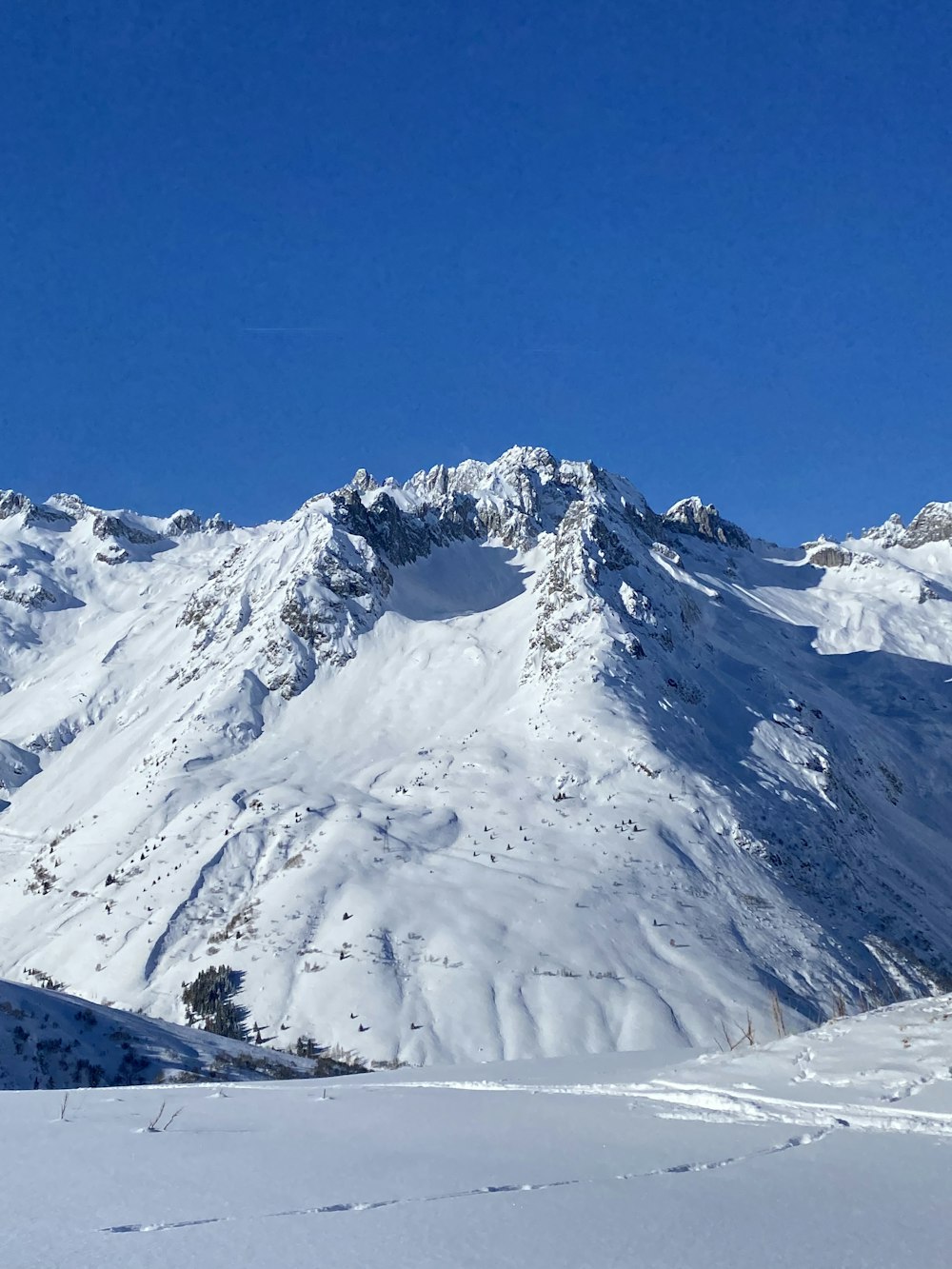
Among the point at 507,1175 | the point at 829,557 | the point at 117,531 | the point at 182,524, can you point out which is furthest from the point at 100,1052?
the point at 182,524

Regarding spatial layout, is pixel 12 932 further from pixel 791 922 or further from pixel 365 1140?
pixel 365 1140

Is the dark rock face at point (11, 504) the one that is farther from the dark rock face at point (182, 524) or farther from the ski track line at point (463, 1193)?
the ski track line at point (463, 1193)

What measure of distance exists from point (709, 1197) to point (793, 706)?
7173 centimetres

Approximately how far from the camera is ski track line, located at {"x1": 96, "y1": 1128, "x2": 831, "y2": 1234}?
4449mm

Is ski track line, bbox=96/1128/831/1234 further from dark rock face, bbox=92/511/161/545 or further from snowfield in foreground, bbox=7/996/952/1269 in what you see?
dark rock face, bbox=92/511/161/545

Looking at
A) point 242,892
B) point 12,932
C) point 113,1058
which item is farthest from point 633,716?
point 113,1058

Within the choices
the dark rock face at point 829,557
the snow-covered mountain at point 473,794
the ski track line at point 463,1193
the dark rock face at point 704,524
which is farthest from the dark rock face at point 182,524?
the ski track line at point 463,1193

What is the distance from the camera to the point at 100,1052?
63.5 feet

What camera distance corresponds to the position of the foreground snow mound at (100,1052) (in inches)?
704

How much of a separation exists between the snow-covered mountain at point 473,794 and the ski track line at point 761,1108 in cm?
2313

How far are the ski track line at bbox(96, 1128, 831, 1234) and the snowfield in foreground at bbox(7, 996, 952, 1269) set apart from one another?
0.06 feet

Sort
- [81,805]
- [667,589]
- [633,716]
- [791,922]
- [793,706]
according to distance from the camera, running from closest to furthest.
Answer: [791,922], [633,716], [81,805], [793,706], [667,589]

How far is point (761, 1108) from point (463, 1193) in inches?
130

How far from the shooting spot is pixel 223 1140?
21.2 feet
